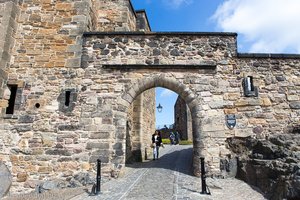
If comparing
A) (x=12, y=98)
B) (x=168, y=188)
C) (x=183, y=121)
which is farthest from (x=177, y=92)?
(x=183, y=121)

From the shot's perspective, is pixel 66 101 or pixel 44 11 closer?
pixel 66 101

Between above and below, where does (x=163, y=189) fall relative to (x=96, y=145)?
below

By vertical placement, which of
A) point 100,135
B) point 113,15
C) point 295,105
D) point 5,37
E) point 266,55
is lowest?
point 100,135

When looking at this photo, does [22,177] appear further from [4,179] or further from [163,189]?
[163,189]

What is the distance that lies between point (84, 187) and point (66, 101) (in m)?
2.50

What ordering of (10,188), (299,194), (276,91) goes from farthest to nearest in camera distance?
(276,91) < (10,188) < (299,194)

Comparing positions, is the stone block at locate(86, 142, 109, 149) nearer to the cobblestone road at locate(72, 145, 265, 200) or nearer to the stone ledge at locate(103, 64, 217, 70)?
the cobblestone road at locate(72, 145, 265, 200)

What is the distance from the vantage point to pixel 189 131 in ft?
65.9

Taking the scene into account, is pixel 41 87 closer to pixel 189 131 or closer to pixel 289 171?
A: pixel 289 171

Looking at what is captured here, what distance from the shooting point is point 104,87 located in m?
6.65

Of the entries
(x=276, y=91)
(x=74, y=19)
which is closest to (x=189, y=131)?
(x=276, y=91)

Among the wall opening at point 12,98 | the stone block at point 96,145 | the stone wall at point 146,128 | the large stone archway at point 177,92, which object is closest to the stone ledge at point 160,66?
the large stone archway at point 177,92

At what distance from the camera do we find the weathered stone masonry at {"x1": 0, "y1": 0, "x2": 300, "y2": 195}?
20.4 feet

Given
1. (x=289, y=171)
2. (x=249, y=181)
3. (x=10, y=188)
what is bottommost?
(x=10, y=188)
